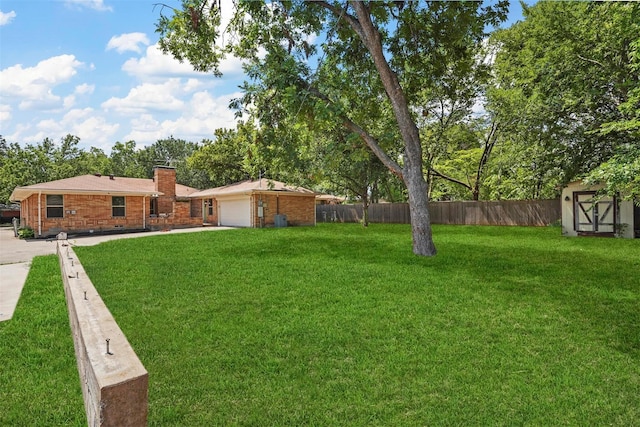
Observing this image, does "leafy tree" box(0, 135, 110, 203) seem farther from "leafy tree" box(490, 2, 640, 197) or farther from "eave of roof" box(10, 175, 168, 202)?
"leafy tree" box(490, 2, 640, 197)

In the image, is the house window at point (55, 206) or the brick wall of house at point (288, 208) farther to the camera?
the brick wall of house at point (288, 208)

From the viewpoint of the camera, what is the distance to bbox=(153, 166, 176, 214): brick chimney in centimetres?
2303

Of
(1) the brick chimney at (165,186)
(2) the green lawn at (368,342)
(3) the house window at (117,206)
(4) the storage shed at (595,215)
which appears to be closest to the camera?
(2) the green lawn at (368,342)

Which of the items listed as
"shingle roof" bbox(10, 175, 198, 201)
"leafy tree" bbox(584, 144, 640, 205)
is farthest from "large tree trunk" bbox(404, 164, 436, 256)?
"shingle roof" bbox(10, 175, 198, 201)

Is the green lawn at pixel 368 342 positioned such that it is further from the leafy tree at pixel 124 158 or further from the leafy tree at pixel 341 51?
the leafy tree at pixel 124 158

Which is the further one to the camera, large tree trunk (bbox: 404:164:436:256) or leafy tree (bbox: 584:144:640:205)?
Answer: large tree trunk (bbox: 404:164:436:256)

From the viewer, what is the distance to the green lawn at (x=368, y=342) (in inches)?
105

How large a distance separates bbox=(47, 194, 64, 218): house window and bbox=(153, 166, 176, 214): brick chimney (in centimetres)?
553

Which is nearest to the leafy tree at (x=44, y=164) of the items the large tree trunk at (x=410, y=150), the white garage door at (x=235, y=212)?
the white garage door at (x=235, y=212)

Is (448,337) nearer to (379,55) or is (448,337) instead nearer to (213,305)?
(213,305)

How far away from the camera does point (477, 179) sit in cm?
2319

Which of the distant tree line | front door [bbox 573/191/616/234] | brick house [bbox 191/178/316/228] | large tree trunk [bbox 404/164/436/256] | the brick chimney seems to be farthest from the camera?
the brick chimney

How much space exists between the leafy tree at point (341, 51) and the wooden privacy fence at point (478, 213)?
35.8ft

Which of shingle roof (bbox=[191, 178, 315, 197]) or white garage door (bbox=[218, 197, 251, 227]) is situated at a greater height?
shingle roof (bbox=[191, 178, 315, 197])
